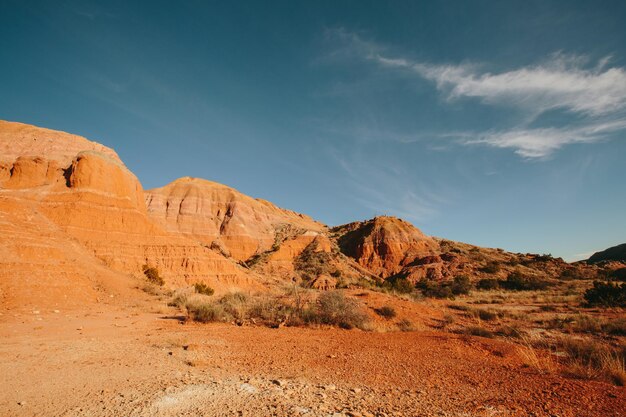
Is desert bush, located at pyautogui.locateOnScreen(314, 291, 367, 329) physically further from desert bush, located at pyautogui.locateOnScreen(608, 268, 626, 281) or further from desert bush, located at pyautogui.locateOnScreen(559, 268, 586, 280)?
desert bush, located at pyautogui.locateOnScreen(608, 268, 626, 281)

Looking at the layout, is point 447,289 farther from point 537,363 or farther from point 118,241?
point 118,241

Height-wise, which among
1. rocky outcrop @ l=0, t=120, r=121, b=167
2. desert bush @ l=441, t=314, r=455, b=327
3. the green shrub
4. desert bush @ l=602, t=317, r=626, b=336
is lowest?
desert bush @ l=441, t=314, r=455, b=327

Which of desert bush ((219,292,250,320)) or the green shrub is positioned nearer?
desert bush ((219,292,250,320))

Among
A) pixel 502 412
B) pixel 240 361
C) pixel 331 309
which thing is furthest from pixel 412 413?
pixel 331 309

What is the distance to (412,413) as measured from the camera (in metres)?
4.22

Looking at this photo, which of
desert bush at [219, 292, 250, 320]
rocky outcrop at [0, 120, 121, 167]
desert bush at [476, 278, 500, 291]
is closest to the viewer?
desert bush at [219, 292, 250, 320]

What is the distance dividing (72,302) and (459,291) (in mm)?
36256

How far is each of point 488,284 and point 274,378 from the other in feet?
143

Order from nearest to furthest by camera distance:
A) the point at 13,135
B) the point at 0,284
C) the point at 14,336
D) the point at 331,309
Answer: the point at 14,336, the point at 331,309, the point at 0,284, the point at 13,135

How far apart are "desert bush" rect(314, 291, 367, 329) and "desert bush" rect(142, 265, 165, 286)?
1777cm

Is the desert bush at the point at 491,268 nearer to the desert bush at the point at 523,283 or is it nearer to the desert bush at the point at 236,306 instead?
the desert bush at the point at 523,283

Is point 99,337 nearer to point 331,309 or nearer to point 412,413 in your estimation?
point 331,309

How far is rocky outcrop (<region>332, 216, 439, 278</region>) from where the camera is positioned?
58906 mm

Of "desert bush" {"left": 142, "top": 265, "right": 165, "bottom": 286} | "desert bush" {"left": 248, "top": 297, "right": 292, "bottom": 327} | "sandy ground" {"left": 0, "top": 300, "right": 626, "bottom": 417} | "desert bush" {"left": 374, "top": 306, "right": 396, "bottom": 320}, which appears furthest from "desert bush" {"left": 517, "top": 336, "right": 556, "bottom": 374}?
"desert bush" {"left": 142, "top": 265, "right": 165, "bottom": 286}
